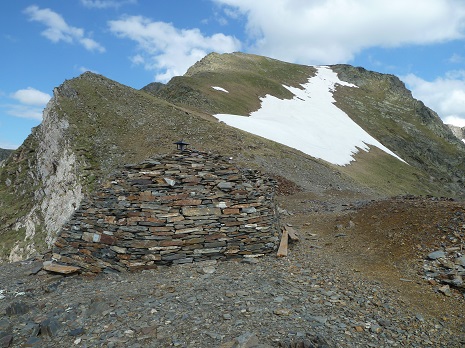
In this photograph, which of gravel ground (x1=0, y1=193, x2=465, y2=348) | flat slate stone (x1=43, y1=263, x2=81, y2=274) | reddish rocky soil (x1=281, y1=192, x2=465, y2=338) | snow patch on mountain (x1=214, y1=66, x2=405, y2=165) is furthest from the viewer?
snow patch on mountain (x1=214, y1=66, x2=405, y2=165)

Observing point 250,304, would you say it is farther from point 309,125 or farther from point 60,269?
point 309,125

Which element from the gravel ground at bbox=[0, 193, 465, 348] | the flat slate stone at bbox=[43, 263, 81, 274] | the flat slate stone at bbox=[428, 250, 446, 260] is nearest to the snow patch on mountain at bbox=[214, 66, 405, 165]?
the flat slate stone at bbox=[428, 250, 446, 260]

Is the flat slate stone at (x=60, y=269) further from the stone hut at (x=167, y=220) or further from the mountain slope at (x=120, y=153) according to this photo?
the mountain slope at (x=120, y=153)

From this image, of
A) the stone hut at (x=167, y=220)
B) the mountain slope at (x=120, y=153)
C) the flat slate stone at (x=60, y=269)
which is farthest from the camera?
the mountain slope at (x=120, y=153)

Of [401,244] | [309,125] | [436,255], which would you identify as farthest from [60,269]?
[309,125]

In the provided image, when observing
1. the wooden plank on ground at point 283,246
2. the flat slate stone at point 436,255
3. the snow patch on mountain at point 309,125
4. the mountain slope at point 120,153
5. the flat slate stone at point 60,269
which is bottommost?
the flat slate stone at point 60,269

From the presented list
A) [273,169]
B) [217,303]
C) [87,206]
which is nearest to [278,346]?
[217,303]

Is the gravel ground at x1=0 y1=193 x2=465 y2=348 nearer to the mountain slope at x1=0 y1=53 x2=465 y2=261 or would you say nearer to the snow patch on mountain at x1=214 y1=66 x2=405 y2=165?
the mountain slope at x1=0 y1=53 x2=465 y2=261

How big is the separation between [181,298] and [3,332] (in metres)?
4.30

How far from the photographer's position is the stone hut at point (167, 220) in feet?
38.0

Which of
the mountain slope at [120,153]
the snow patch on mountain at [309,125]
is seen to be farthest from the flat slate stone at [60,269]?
the snow patch on mountain at [309,125]

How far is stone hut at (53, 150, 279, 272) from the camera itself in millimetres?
11570

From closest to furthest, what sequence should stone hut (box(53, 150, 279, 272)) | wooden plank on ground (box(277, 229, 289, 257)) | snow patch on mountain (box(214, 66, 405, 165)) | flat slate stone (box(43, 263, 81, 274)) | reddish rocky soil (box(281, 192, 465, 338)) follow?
1. reddish rocky soil (box(281, 192, 465, 338))
2. flat slate stone (box(43, 263, 81, 274))
3. stone hut (box(53, 150, 279, 272))
4. wooden plank on ground (box(277, 229, 289, 257))
5. snow patch on mountain (box(214, 66, 405, 165))

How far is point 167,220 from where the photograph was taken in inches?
463
